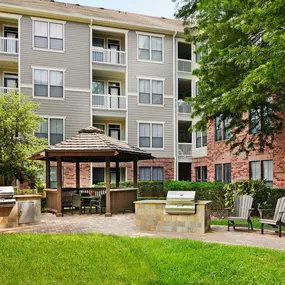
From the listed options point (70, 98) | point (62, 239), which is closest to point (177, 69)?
point (70, 98)


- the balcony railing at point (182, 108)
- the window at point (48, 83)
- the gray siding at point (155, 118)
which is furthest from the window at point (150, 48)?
the window at point (48, 83)

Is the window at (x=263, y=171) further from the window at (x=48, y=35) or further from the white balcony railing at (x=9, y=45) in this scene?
the white balcony railing at (x=9, y=45)

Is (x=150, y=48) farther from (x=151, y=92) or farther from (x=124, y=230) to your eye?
(x=124, y=230)

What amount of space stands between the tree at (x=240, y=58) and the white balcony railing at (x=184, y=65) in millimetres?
11863

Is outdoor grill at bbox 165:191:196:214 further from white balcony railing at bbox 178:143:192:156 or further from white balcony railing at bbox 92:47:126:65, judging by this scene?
white balcony railing at bbox 178:143:192:156

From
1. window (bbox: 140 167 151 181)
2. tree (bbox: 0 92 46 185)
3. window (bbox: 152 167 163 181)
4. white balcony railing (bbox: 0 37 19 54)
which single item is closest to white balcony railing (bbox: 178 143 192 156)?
window (bbox: 152 167 163 181)

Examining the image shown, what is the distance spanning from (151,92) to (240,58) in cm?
1678

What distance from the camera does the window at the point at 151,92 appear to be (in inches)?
1088

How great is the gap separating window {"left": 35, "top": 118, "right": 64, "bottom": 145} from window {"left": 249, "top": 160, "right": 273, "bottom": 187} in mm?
12433

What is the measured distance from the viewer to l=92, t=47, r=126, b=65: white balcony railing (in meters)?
26.6

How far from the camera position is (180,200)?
10.5 m

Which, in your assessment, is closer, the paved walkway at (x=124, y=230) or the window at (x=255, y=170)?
the paved walkway at (x=124, y=230)

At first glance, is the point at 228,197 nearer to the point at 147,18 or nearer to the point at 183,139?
the point at 183,139

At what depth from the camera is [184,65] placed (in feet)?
96.0
